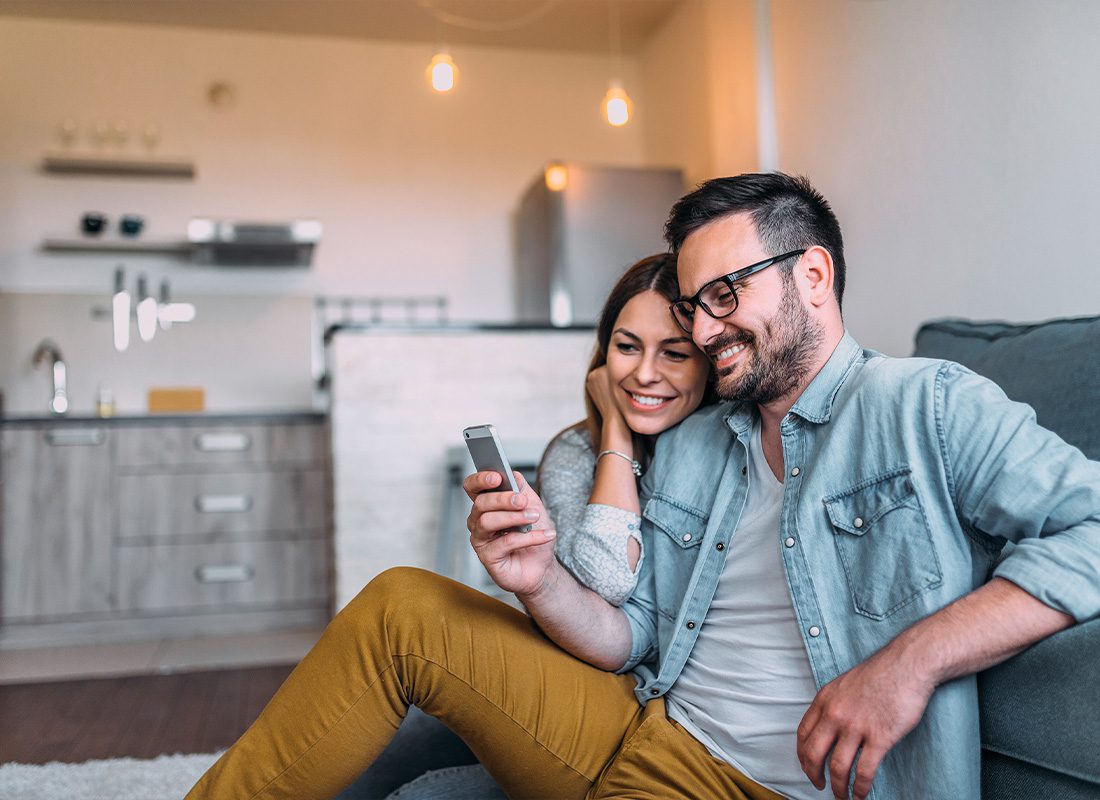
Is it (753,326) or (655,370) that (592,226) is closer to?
(655,370)

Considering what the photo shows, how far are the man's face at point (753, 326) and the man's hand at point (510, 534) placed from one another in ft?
1.01

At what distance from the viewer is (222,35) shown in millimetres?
5055

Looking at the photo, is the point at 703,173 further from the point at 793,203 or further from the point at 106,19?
the point at 793,203

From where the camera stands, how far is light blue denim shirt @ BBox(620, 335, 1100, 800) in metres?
0.96

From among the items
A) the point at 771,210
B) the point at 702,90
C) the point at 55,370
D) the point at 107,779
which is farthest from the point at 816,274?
the point at 55,370

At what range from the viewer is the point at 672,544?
1.34 meters

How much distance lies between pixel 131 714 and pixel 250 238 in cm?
235

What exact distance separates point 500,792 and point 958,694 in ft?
2.01

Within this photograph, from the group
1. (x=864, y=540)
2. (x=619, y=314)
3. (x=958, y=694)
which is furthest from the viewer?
(x=619, y=314)

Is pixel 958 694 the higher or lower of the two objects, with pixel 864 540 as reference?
lower

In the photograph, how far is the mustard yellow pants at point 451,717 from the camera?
1.14 m

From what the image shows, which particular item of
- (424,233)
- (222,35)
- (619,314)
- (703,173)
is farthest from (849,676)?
(222,35)

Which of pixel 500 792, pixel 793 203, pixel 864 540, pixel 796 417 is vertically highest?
pixel 793 203

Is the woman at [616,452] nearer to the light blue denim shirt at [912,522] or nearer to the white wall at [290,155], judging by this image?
the light blue denim shirt at [912,522]
